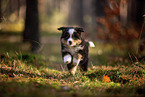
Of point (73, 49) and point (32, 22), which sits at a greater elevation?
point (32, 22)

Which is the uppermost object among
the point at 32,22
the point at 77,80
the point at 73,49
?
the point at 32,22

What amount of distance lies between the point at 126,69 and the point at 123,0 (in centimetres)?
411

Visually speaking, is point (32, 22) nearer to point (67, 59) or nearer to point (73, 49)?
point (73, 49)

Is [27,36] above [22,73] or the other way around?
above

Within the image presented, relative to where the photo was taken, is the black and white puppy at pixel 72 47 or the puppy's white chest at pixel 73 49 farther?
the puppy's white chest at pixel 73 49

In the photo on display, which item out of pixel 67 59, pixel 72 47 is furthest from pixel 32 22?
pixel 67 59

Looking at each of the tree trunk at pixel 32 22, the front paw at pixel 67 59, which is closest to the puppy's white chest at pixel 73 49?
the front paw at pixel 67 59

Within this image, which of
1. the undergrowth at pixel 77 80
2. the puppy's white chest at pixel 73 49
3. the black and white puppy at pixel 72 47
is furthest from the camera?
the puppy's white chest at pixel 73 49

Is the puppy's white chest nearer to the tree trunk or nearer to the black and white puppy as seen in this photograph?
A: the black and white puppy

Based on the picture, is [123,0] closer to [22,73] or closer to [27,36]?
[27,36]

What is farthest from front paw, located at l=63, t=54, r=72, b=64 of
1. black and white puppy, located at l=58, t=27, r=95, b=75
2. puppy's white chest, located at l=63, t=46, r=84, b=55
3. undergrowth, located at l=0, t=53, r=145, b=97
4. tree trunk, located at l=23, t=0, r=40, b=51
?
tree trunk, located at l=23, t=0, r=40, b=51

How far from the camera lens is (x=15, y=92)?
2678 millimetres

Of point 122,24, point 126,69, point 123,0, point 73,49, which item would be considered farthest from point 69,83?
point 122,24

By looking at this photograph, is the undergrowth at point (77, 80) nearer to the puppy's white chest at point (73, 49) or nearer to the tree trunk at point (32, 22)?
the puppy's white chest at point (73, 49)
